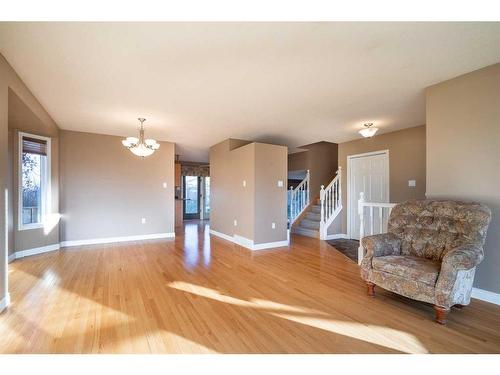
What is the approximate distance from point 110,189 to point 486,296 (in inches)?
257

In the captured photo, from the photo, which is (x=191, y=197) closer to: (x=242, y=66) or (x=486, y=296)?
(x=242, y=66)

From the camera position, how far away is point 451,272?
1.99 metres

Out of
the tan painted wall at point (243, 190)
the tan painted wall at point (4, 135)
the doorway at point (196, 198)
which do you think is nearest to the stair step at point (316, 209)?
the tan painted wall at point (243, 190)

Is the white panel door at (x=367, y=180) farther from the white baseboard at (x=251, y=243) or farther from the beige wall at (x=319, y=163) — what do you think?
the white baseboard at (x=251, y=243)

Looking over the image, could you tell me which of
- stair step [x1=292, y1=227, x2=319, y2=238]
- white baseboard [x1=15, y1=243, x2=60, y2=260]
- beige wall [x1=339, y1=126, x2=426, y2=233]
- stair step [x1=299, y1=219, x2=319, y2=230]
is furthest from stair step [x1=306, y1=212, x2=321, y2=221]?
white baseboard [x1=15, y1=243, x2=60, y2=260]

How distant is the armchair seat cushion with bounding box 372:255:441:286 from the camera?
2.12 metres

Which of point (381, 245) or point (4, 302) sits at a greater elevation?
point (381, 245)

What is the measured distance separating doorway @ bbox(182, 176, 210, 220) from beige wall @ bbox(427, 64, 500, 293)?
27.4 feet

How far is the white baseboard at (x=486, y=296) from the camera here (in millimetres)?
2421

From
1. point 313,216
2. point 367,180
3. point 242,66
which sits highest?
point 242,66

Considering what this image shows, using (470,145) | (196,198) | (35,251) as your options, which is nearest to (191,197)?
(196,198)

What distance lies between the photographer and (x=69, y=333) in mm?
1870

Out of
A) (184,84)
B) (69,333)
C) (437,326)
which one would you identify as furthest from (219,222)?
(437,326)
